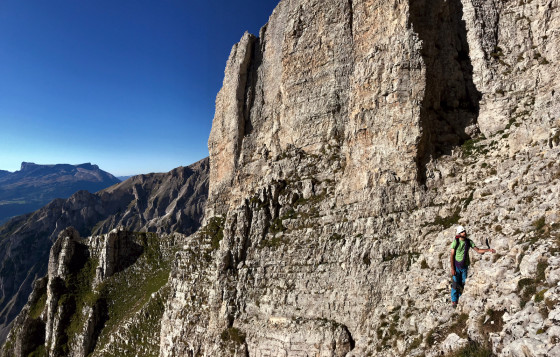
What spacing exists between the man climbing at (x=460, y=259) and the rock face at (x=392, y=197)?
73 centimetres

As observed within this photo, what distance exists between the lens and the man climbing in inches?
598

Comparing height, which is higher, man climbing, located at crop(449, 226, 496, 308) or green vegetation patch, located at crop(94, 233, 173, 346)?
man climbing, located at crop(449, 226, 496, 308)

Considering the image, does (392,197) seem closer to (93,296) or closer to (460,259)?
(460,259)

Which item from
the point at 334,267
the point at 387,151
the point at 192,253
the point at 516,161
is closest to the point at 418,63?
the point at 387,151

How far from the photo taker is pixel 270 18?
56219 millimetres

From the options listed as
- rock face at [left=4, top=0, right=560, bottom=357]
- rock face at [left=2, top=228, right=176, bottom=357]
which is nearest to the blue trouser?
rock face at [left=4, top=0, right=560, bottom=357]

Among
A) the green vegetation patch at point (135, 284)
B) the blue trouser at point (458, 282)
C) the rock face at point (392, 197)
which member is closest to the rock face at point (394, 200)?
the rock face at point (392, 197)

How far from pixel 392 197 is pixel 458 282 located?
1301cm

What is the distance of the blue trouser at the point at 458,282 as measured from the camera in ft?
53.4

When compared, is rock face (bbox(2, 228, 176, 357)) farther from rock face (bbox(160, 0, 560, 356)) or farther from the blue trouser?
the blue trouser

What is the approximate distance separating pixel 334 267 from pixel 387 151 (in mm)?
12584

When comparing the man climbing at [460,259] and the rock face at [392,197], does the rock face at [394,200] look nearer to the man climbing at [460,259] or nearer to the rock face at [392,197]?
the rock face at [392,197]

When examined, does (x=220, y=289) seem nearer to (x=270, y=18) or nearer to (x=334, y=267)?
(x=334, y=267)

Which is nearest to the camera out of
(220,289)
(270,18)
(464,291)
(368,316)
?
(464,291)
